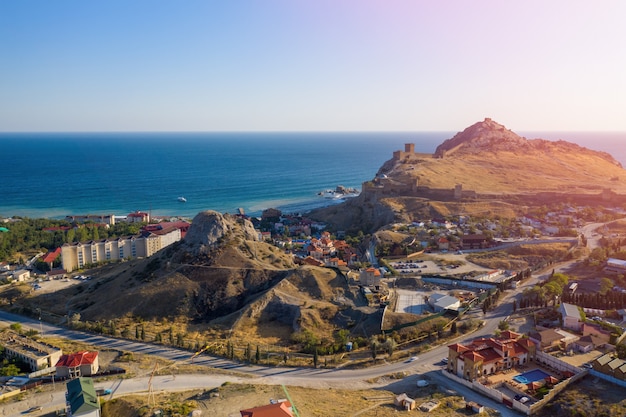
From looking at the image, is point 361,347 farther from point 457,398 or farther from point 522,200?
point 522,200

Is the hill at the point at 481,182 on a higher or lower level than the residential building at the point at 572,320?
higher

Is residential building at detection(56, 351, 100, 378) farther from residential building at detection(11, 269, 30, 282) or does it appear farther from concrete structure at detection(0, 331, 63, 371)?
residential building at detection(11, 269, 30, 282)

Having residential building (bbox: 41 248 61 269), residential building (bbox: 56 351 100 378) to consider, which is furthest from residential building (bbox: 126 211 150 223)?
residential building (bbox: 56 351 100 378)

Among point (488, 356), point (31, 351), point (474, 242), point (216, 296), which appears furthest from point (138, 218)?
point (488, 356)

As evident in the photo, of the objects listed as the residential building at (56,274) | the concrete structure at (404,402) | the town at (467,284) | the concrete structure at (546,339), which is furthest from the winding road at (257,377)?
the residential building at (56,274)

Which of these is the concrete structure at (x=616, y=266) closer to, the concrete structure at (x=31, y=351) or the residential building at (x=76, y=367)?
the residential building at (x=76, y=367)

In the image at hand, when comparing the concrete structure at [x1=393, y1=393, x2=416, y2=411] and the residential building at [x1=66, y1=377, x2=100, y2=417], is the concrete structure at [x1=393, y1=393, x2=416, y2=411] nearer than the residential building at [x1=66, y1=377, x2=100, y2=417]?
No

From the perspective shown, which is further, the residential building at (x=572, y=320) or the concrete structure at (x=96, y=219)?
the concrete structure at (x=96, y=219)
